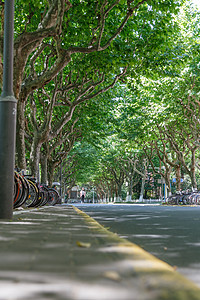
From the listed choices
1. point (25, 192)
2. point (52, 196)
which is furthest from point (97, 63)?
point (52, 196)

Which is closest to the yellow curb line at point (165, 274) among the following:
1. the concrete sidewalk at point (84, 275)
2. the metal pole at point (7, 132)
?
the concrete sidewalk at point (84, 275)

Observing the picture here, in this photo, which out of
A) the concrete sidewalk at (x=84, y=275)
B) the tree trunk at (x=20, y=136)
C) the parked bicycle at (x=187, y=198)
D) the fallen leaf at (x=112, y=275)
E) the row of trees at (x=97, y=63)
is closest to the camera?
the concrete sidewalk at (x=84, y=275)

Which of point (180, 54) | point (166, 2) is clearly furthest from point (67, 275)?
point (180, 54)

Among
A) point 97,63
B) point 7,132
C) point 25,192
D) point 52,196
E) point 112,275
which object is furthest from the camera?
point 52,196

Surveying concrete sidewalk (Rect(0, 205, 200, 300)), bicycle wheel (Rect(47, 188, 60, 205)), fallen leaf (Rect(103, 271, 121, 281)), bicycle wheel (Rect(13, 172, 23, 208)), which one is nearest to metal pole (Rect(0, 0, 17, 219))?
bicycle wheel (Rect(13, 172, 23, 208))

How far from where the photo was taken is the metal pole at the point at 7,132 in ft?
25.0

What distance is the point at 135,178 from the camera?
49938 millimetres

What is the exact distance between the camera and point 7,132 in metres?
7.77

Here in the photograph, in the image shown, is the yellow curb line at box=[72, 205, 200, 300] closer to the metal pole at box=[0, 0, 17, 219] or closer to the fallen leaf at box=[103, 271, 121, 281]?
the fallen leaf at box=[103, 271, 121, 281]

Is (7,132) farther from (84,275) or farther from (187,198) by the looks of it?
(187,198)

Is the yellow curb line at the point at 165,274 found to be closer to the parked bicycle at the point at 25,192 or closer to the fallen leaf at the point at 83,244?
the fallen leaf at the point at 83,244

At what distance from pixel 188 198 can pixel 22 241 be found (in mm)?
27679

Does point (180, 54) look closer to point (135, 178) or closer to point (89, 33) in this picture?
point (89, 33)

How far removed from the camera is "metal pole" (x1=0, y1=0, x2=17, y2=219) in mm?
7633
